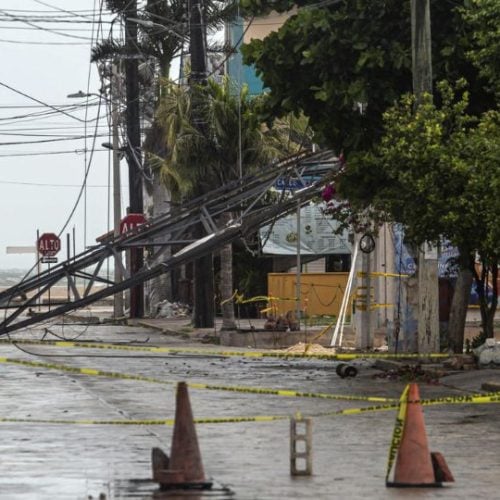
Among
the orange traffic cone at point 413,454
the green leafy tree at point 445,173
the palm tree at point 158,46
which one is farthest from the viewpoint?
the palm tree at point 158,46

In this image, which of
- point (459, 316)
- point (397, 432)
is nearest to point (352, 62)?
point (459, 316)

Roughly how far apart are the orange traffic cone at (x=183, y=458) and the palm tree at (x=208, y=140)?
94.6 ft

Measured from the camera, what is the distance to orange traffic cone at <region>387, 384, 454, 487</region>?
11.5 m

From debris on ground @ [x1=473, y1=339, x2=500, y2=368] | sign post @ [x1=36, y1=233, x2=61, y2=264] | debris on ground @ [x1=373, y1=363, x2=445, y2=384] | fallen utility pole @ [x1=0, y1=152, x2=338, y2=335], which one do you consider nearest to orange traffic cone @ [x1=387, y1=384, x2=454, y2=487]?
debris on ground @ [x1=373, y1=363, x2=445, y2=384]

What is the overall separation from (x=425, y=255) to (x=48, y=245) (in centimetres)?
4033

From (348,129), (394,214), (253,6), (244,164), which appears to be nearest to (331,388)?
(394,214)

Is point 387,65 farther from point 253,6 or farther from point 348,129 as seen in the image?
point 253,6

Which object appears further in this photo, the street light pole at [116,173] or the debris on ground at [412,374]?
the street light pole at [116,173]

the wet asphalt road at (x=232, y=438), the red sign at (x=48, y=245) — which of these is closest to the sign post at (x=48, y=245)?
the red sign at (x=48, y=245)

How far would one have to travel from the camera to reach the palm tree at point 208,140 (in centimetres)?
4125

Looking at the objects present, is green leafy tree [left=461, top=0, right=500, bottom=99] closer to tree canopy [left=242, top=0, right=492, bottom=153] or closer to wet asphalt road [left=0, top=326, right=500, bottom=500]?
tree canopy [left=242, top=0, right=492, bottom=153]

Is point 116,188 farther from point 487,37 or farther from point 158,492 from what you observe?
point 158,492

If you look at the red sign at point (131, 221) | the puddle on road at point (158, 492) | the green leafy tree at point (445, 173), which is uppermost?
the red sign at point (131, 221)

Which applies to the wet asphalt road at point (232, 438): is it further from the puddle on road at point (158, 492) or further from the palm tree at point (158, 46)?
the palm tree at point (158, 46)
